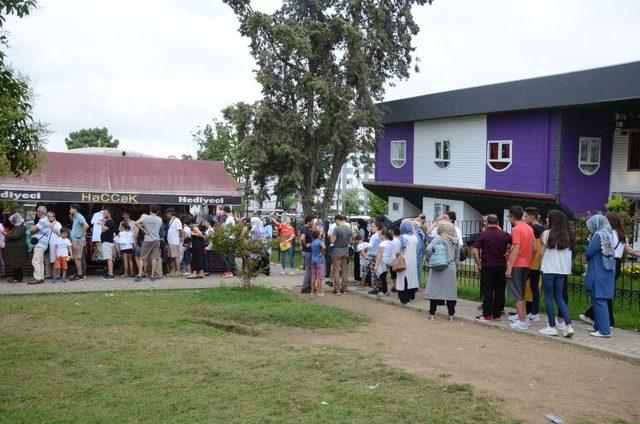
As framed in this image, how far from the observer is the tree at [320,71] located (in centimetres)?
2798

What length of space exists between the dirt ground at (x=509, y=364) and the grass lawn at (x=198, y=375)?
1.32ft

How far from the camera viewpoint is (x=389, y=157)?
31.3m

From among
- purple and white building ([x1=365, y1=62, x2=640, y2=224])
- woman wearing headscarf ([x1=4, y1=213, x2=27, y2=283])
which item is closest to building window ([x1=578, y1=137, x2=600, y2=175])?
purple and white building ([x1=365, y1=62, x2=640, y2=224])

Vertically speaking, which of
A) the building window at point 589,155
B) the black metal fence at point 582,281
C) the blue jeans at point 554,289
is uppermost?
the building window at point 589,155

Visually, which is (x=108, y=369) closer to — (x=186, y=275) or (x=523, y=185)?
(x=186, y=275)

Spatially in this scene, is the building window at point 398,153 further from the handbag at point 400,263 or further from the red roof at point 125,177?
the handbag at point 400,263

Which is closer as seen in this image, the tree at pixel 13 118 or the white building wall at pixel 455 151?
the tree at pixel 13 118

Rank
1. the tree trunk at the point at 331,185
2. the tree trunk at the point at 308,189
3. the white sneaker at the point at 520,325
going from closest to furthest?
the white sneaker at the point at 520,325
the tree trunk at the point at 308,189
the tree trunk at the point at 331,185

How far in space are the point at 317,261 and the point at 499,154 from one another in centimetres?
1364

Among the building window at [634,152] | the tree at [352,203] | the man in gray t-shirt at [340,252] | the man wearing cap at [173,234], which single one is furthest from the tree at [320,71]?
the tree at [352,203]

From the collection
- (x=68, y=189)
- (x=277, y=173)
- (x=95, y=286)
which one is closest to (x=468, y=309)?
(x=95, y=286)

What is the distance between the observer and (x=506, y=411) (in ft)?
18.2

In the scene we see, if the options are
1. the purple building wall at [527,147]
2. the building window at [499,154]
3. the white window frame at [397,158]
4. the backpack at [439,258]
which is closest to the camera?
the backpack at [439,258]

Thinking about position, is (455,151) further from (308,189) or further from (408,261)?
(408,261)
